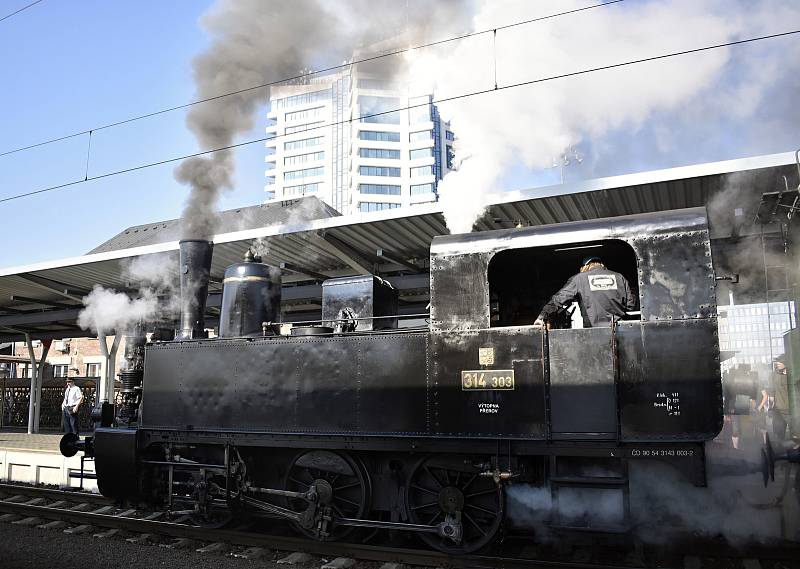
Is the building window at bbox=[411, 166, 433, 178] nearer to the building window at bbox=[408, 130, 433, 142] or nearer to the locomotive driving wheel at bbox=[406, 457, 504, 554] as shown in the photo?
the building window at bbox=[408, 130, 433, 142]

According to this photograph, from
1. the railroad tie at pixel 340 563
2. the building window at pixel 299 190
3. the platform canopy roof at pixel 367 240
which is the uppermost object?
the building window at pixel 299 190

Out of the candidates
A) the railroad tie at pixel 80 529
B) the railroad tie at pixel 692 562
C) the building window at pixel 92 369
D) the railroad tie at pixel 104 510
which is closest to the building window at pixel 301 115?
the building window at pixel 92 369

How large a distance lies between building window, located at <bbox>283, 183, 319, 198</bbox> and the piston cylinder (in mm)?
91747

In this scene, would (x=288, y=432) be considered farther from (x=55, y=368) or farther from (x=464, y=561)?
(x=55, y=368)

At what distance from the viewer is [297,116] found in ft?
314

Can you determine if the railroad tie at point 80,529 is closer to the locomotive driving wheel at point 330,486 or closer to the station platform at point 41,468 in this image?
the locomotive driving wheel at point 330,486

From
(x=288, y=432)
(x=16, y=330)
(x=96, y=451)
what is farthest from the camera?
(x=16, y=330)

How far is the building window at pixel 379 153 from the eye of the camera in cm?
9300

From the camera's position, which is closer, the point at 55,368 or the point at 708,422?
the point at 708,422

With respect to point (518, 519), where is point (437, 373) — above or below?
above

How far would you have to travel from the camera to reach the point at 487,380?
5137 millimetres

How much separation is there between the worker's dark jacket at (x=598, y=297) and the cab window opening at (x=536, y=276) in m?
0.69

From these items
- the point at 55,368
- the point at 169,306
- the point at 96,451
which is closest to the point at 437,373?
the point at 96,451

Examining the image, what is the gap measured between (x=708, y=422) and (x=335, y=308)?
3785 mm
